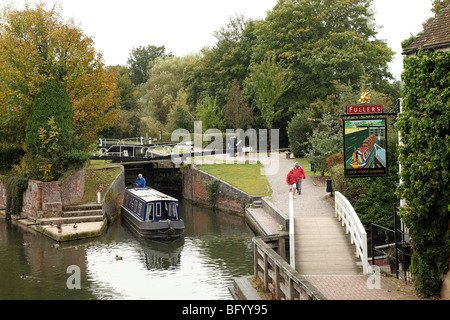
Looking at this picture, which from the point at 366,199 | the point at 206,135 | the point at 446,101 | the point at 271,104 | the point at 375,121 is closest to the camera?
the point at 446,101

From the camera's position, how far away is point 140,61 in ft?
280

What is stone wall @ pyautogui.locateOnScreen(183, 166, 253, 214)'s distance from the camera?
28969 mm

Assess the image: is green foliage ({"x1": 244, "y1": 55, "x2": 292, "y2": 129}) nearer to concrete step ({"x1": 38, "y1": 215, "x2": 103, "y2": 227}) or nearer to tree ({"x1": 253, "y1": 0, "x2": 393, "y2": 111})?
tree ({"x1": 253, "y1": 0, "x2": 393, "y2": 111})

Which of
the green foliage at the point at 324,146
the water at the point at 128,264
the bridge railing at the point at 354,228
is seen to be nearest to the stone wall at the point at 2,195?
the water at the point at 128,264

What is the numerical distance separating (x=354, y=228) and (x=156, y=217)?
11.7m

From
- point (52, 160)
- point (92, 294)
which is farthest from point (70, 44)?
point (92, 294)

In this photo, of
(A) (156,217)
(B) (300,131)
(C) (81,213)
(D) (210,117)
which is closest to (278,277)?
(A) (156,217)

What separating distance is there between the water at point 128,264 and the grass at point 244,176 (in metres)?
3.07

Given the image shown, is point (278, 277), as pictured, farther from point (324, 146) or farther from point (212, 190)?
point (212, 190)

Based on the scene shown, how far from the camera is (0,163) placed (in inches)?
1227

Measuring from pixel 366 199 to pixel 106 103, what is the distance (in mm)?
18728

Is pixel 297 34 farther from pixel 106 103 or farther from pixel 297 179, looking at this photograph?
pixel 297 179

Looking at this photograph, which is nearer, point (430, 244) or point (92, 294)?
point (430, 244)

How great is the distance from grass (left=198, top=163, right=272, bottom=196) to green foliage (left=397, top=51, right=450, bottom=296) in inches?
634
